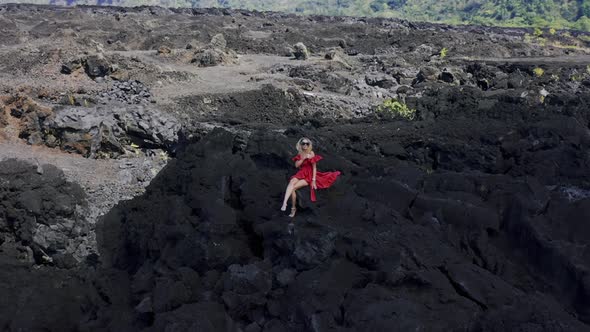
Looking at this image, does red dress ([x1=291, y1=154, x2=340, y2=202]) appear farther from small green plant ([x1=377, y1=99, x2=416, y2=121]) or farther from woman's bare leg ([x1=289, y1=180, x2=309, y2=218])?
small green plant ([x1=377, y1=99, x2=416, y2=121])

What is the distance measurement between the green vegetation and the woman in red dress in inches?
2170

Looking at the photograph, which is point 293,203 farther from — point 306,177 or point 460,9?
point 460,9

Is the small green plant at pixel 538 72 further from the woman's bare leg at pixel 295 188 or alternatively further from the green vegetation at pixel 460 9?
the green vegetation at pixel 460 9

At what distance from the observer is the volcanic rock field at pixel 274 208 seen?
5.40 metres

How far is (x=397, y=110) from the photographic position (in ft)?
62.6

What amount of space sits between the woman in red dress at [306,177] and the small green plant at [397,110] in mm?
11091

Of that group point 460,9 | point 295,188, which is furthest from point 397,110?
point 460,9

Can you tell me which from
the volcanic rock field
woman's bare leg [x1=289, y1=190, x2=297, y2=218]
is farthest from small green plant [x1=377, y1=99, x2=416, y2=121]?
woman's bare leg [x1=289, y1=190, x2=297, y2=218]

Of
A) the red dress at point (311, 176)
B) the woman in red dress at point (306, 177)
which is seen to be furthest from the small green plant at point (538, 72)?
the woman in red dress at point (306, 177)

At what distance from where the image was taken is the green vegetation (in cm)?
7781

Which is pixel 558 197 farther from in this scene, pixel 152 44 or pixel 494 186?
pixel 152 44

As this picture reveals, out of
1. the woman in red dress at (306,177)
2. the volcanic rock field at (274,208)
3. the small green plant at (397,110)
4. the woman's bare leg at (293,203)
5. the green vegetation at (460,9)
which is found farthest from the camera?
the green vegetation at (460,9)

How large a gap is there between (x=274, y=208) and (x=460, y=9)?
93835 millimetres

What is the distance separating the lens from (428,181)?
8.23 metres
